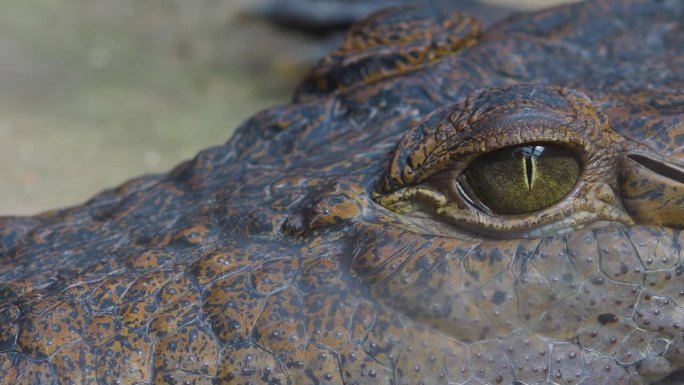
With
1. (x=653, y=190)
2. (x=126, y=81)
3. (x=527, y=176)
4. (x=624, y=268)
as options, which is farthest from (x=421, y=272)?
(x=126, y=81)

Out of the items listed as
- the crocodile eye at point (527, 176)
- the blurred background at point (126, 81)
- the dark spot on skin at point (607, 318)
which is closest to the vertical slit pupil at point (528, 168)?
the crocodile eye at point (527, 176)

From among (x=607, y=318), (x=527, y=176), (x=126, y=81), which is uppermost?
(x=126, y=81)

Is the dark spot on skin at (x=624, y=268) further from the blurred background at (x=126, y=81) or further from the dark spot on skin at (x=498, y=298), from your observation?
the blurred background at (x=126, y=81)

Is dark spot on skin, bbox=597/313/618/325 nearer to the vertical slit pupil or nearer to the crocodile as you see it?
the crocodile

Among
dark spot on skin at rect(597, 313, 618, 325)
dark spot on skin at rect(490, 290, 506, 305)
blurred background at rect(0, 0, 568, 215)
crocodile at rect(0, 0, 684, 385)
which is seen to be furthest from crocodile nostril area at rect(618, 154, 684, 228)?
blurred background at rect(0, 0, 568, 215)

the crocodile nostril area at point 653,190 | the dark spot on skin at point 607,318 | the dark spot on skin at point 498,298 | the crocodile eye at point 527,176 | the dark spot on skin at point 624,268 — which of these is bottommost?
the dark spot on skin at point 607,318

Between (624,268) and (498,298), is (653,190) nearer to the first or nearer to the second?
(624,268)

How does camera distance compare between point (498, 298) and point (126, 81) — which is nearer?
point (498, 298)

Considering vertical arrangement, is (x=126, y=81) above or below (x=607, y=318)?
above

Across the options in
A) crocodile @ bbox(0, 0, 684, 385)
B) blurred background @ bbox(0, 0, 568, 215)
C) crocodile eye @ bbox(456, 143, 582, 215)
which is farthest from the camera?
blurred background @ bbox(0, 0, 568, 215)
